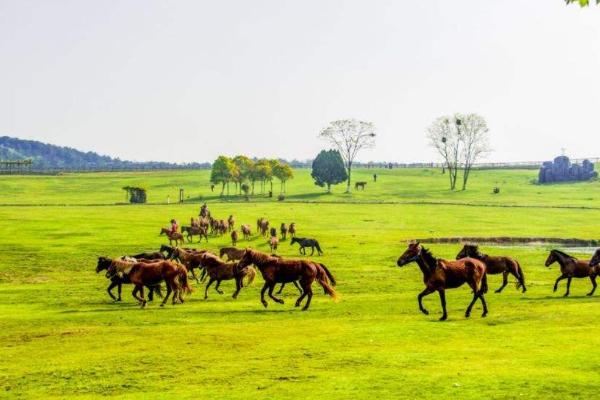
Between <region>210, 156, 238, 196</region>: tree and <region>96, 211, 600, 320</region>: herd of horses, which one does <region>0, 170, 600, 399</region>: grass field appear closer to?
<region>96, 211, 600, 320</region>: herd of horses

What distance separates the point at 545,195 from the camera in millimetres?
127250

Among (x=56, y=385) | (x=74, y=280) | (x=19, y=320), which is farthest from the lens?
(x=74, y=280)

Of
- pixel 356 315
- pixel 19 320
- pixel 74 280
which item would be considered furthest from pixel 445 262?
pixel 74 280

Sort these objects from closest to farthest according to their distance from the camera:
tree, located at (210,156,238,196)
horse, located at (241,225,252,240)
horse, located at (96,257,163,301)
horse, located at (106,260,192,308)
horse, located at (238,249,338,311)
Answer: horse, located at (238,249,338,311) < horse, located at (106,260,192,308) < horse, located at (96,257,163,301) < horse, located at (241,225,252,240) < tree, located at (210,156,238,196)

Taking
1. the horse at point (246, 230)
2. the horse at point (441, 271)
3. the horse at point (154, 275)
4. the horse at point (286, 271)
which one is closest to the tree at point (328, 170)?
the horse at point (246, 230)

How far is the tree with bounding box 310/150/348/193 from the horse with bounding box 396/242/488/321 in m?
115

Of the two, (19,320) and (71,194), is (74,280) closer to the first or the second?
(19,320)

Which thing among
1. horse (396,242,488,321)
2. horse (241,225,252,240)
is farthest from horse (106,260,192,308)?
horse (241,225,252,240)

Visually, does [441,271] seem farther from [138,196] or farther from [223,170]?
[223,170]

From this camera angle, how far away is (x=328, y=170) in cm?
14075

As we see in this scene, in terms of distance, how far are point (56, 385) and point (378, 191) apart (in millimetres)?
124962

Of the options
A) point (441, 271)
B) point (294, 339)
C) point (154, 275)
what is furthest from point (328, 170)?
point (294, 339)

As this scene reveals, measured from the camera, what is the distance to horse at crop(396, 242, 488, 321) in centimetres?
2347

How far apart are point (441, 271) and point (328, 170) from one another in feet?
385
